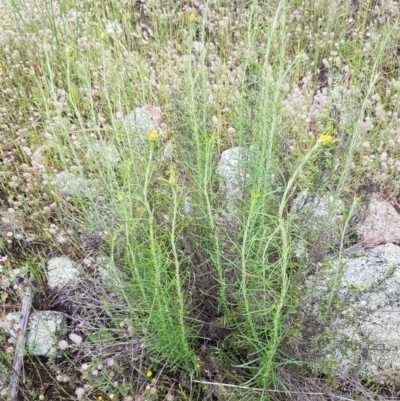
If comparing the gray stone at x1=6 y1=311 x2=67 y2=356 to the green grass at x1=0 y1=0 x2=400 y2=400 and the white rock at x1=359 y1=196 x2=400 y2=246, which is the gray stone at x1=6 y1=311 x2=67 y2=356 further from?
the white rock at x1=359 y1=196 x2=400 y2=246

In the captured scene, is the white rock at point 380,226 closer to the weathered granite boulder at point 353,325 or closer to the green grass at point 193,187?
the green grass at point 193,187

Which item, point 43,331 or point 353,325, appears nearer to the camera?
point 353,325

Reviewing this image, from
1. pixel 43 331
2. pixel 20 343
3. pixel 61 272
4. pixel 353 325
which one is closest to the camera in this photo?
pixel 353 325

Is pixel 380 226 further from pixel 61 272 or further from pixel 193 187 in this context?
pixel 61 272

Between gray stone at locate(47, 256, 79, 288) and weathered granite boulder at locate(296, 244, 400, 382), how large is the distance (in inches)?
50.8

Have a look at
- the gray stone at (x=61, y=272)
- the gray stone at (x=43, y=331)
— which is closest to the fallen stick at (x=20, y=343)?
the gray stone at (x=43, y=331)

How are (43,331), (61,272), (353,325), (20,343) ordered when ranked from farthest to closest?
(61,272)
(43,331)
(20,343)
(353,325)

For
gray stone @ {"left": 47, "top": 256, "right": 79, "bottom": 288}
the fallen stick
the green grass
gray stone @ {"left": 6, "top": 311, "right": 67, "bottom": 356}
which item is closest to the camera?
the green grass

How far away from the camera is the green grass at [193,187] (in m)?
1.94

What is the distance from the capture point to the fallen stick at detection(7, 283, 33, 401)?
232 cm

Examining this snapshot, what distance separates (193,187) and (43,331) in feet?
3.38

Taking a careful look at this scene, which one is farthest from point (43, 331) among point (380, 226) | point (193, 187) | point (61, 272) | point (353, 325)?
point (380, 226)

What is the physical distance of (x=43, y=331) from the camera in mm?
2504

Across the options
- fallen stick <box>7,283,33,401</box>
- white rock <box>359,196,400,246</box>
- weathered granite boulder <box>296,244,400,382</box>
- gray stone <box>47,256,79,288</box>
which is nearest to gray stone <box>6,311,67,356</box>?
fallen stick <box>7,283,33,401</box>
